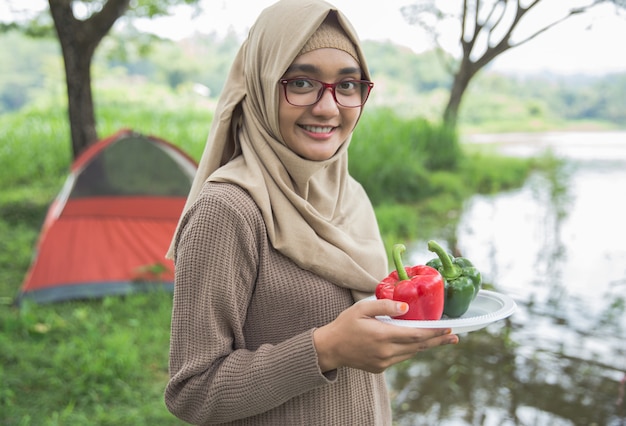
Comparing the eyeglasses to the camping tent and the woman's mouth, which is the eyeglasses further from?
the camping tent

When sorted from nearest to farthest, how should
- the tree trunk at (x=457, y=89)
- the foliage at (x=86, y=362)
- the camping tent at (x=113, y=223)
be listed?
the foliage at (x=86, y=362) < the camping tent at (x=113, y=223) < the tree trunk at (x=457, y=89)

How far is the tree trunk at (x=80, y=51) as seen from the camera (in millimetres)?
4977

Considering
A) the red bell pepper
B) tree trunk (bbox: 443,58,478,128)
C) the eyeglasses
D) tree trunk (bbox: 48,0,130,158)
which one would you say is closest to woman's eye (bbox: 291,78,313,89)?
the eyeglasses

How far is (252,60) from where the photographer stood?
122cm

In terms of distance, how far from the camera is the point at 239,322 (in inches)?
43.2

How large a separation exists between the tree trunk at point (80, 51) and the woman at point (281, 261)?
13.8 ft

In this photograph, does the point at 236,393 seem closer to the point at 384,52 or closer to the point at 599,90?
the point at 384,52

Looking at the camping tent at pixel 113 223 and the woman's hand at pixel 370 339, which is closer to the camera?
the woman's hand at pixel 370 339

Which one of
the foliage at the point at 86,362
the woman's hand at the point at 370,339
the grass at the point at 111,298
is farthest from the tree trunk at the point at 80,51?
the woman's hand at the point at 370,339

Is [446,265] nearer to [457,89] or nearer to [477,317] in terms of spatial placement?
[477,317]

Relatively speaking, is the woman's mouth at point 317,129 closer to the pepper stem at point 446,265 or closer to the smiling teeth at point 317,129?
the smiling teeth at point 317,129

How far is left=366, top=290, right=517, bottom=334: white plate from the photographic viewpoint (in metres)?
1.03

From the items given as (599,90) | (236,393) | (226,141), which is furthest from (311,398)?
(599,90)

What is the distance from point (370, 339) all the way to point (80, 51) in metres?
4.91
